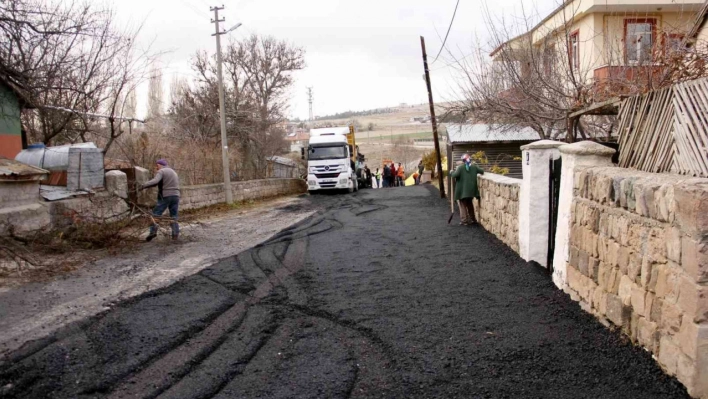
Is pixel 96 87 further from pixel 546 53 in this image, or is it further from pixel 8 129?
pixel 546 53

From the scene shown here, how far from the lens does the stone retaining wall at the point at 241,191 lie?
17.2 metres

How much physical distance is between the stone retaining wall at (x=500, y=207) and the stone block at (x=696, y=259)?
5.17 metres

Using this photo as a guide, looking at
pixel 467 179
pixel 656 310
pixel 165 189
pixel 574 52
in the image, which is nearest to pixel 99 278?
pixel 165 189

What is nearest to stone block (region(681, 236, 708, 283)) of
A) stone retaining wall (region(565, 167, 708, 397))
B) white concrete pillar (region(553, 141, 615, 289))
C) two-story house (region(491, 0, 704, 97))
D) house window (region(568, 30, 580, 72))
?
stone retaining wall (region(565, 167, 708, 397))

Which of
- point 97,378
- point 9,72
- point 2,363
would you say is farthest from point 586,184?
point 9,72

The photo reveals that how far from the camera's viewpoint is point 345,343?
15.5ft

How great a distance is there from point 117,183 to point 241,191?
10166 mm

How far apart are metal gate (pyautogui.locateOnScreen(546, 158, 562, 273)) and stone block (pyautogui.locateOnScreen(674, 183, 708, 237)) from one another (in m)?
3.53

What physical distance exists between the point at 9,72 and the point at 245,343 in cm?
723

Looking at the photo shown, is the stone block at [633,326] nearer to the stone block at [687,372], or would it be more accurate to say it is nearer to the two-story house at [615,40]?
the stone block at [687,372]

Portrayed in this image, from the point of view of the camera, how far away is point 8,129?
1383cm

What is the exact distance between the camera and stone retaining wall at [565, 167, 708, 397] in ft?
11.1

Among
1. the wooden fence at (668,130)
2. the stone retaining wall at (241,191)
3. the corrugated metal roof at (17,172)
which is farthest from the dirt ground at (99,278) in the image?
the wooden fence at (668,130)

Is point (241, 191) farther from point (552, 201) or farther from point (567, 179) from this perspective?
point (567, 179)
